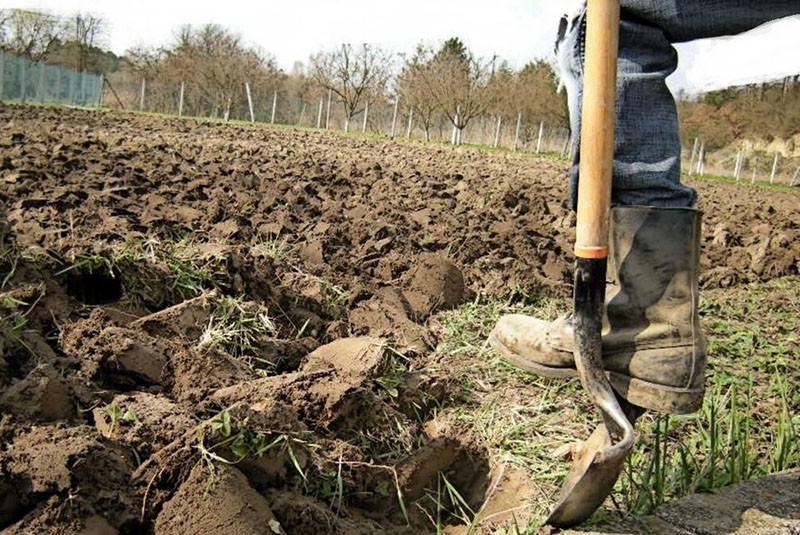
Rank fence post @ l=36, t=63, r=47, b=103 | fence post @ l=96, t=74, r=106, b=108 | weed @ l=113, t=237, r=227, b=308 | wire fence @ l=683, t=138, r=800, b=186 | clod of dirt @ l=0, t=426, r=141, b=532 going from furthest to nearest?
fence post @ l=96, t=74, r=106, b=108 < fence post @ l=36, t=63, r=47, b=103 < wire fence @ l=683, t=138, r=800, b=186 < weed @ l=113, t=237, r=227, b=308 < clod of dirt @ l=0, t=426, r=141, b=532

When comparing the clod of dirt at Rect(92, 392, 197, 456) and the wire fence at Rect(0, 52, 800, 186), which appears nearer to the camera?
the clod of dirt at Rect(92, 392, 197, 456)

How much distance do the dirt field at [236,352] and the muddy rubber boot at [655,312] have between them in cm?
61

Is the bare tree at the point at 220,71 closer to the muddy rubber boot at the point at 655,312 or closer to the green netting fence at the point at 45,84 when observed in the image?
the green netting fence at the point at 45,84

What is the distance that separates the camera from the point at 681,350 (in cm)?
192

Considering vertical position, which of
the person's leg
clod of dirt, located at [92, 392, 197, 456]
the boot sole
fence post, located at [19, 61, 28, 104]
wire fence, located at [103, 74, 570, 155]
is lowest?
clod of dirt, located at [92, 392, 197, 456]

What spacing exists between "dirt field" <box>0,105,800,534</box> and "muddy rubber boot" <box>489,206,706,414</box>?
24.0 inches

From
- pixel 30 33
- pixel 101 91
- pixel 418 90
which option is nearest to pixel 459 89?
pixel 418 90

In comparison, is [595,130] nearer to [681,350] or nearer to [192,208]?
[681,350]

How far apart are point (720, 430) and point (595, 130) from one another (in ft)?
4.70

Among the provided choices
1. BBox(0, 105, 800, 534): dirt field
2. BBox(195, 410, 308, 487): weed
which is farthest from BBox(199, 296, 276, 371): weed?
BBox(195, 410, 308, 487): weed

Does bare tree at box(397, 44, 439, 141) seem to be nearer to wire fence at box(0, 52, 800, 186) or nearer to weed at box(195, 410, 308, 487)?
wire fence at box(0, 52, 800, 186)

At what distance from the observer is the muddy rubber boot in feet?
6.20

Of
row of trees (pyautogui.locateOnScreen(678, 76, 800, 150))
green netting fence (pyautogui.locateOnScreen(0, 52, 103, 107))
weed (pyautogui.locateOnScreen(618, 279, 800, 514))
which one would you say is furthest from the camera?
green netting fence (pyautogui.locateOnScreen(0, 52, 103, 107))

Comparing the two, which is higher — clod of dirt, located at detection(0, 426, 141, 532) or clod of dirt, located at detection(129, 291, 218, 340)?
clod of dirt, located at detection(129, 291, 218, 340)
